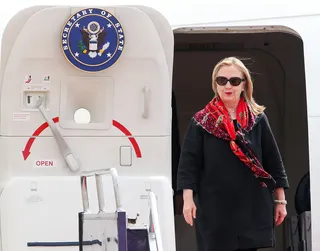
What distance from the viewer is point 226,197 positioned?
14.0 ft

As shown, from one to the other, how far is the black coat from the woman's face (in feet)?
0.68

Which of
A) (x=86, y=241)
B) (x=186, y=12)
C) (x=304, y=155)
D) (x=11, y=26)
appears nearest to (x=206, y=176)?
(x=86, y=241)

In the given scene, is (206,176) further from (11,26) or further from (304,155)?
(304,155)

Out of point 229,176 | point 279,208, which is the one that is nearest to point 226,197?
point 229,176

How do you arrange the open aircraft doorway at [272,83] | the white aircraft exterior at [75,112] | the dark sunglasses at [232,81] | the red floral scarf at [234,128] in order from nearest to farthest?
the red floral scarf at [234,128] → the dark sunglasses at [232,81] → the white aircraft exterior at [75,112] → the open aircraft doorway at [272,83]

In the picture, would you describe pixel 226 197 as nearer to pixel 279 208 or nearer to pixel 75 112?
pixel 279 208

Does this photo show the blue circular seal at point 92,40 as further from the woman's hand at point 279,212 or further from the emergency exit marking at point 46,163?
the woman's hand at point 279,212

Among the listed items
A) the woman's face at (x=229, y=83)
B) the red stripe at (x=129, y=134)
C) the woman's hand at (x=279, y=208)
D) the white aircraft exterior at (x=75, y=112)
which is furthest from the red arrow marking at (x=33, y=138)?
the woman's hand at (x=279, y=208)

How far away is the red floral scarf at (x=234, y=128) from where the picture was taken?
4.23m

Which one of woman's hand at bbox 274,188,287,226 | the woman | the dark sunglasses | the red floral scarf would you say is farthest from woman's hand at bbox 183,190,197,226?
the dark sunglasses

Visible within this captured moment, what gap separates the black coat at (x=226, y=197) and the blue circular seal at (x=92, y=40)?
96cm

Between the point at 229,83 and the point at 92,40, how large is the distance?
107 cm

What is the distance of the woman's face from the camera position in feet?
14.1

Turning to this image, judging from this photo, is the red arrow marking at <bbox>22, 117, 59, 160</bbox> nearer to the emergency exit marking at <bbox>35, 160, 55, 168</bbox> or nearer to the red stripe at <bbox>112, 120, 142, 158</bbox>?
the emergency exit marking at <bbox>35, 160, 55, 168</bbox>
